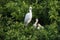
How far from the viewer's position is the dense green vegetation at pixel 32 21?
6043mm

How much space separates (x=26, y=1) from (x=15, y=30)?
965mm

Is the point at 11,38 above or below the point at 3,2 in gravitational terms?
below

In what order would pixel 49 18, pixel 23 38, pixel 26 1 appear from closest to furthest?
1. pixel 23 38
2. pixel 49 18
3. pixel 26 1

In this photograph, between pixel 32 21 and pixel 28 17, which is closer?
pixel 28 17

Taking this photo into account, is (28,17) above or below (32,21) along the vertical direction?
above

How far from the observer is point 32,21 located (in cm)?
678

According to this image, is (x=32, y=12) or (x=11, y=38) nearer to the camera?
(x=11, y=38)

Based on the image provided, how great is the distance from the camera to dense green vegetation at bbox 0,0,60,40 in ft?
19.8

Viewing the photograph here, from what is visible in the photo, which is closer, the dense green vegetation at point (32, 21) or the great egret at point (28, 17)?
the dense green vegetation at point (32, 21)

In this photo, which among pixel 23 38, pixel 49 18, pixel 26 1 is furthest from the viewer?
pixel 26 1

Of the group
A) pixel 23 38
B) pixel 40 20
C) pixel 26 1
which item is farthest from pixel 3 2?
pixel 23 38

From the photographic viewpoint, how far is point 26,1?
6961 millimetres

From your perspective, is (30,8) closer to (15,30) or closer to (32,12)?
(32,12)

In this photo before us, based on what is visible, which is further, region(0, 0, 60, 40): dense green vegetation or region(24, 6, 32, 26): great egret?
region(24, 6, 32, 26): great egret
